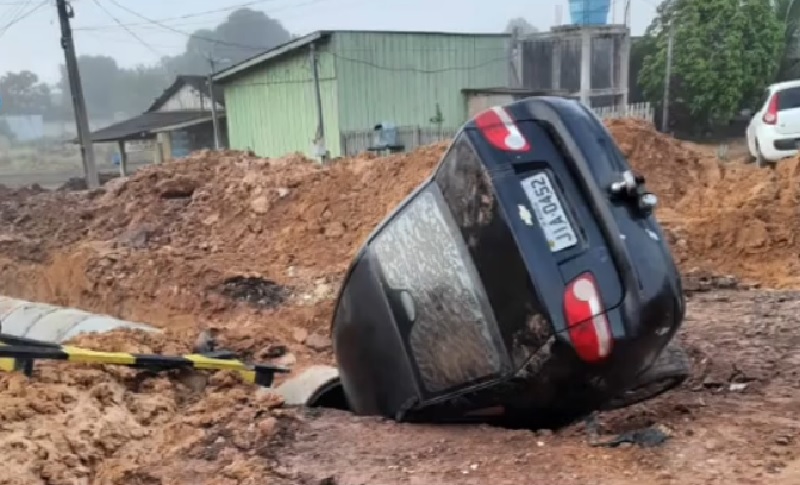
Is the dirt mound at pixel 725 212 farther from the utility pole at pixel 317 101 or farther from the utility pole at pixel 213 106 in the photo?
the utility pole at pixel 213 106

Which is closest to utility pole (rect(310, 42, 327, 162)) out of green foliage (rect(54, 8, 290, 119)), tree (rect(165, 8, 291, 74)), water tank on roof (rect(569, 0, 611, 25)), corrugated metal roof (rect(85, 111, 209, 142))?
water tank on roof (rect(569, 0, 611, 25))

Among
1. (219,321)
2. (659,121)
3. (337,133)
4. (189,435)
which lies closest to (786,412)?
(189,435)

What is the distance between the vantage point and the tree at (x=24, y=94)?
280ft

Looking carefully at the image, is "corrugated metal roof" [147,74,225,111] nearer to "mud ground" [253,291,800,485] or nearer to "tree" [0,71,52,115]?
"mud ground" [253,291,800,485]

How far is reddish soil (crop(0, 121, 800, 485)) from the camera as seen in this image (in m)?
2.99

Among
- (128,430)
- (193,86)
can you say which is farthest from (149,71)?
(128,430)

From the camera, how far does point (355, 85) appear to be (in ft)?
76.7

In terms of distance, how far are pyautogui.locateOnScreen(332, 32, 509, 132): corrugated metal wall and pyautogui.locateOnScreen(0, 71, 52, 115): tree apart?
229 feet

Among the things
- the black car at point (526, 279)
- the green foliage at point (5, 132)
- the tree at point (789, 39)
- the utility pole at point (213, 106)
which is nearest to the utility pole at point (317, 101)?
the utility pole at point (213, 106)

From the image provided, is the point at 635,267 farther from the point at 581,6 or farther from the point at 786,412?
the point at 581,6

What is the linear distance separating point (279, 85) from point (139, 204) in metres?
13.3

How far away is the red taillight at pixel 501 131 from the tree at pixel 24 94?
89.3m

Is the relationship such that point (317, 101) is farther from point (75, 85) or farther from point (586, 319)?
point (586, 319)

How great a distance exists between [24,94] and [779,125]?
91.3m
